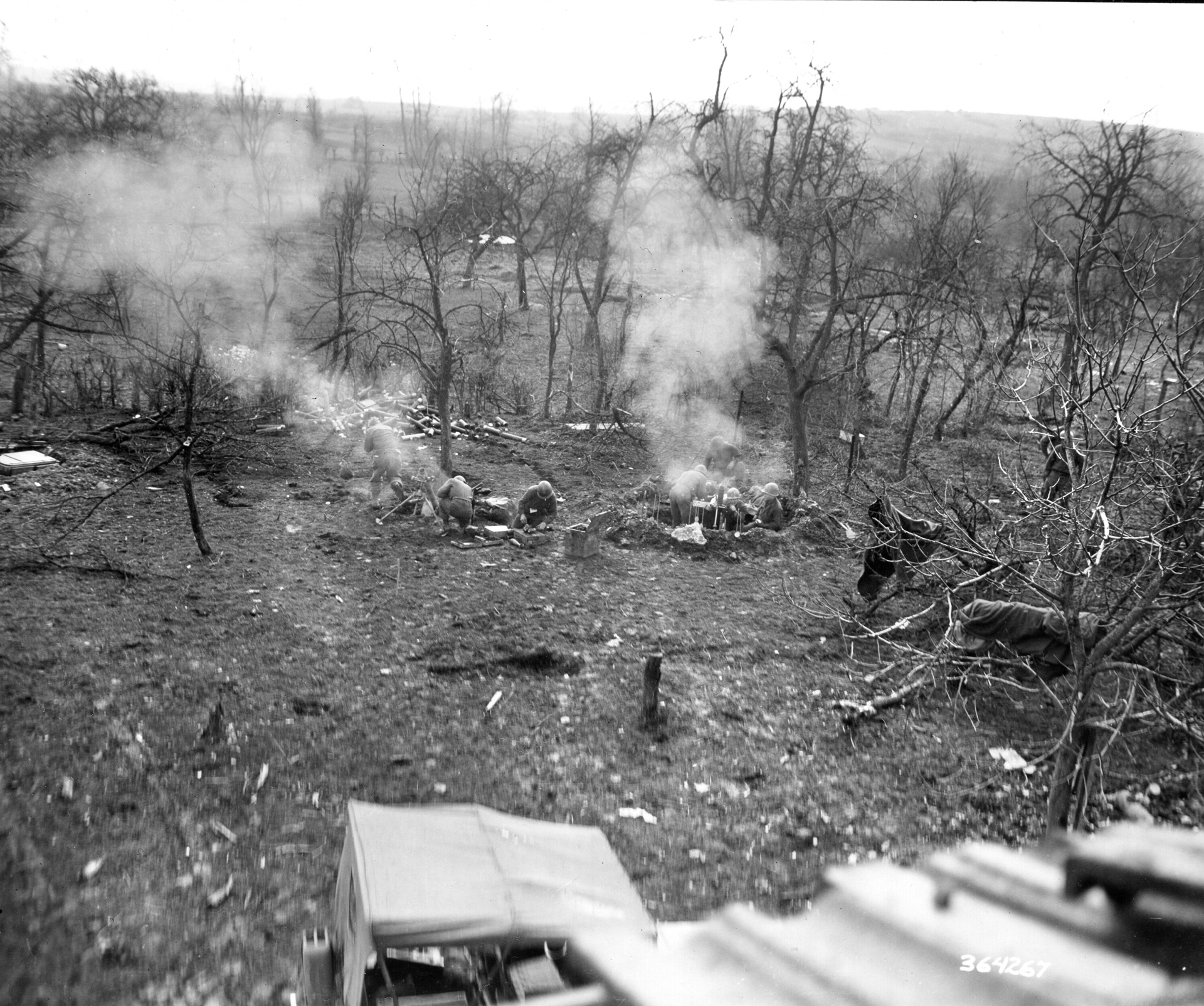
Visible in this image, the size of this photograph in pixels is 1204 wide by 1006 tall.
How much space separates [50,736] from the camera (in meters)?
4.39

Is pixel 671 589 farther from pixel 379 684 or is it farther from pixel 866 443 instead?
pixel 866 443

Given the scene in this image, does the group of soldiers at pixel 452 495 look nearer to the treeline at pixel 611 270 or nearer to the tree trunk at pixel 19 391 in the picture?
the treeline at pixel 611 270

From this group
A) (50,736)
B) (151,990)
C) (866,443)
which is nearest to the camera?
(151,990)

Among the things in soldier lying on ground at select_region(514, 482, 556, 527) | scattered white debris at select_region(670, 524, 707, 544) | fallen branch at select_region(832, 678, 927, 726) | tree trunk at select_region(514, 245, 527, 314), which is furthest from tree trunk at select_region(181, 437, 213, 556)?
tree trunk at select_region(514, 245, 527, 314)

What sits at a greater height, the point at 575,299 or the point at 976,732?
the point at 575,299

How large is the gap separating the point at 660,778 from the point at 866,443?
34.1 feet

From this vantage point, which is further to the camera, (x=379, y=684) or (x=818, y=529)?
(x=818, y=529)

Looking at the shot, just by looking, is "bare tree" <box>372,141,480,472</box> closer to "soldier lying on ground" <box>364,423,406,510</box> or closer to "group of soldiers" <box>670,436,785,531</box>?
"soldier lying on ground" <box>364,423,406,510</box>

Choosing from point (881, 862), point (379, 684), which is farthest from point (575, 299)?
point (881, 862)

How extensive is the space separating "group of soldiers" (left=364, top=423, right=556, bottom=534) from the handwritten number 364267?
6.66 m

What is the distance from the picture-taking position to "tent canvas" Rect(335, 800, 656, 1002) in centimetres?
258

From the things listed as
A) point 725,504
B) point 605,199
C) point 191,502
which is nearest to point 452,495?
point 191,502

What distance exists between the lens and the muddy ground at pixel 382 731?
338 centimetres

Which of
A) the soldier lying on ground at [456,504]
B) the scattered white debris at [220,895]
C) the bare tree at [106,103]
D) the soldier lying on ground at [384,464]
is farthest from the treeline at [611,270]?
the scattered white debris at [220,895]
